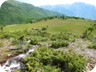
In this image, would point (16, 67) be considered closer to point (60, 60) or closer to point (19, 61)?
point (19, 61)

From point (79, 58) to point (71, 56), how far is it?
614 millimetres

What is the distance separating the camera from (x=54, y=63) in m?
20.5

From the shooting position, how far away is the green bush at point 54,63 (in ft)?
62.3

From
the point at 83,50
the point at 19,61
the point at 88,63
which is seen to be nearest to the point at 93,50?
the point at 83,50

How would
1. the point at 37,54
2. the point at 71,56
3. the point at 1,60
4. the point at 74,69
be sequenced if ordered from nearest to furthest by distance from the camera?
the point at 74,69 < the point at 71,56 < the point at 37,54 < the point at 1,60

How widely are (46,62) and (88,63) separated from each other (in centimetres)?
313

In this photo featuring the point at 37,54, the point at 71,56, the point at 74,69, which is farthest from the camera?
the point at 37,54

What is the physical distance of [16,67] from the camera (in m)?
21.5

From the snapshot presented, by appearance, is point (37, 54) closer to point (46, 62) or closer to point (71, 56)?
point (46, 62)

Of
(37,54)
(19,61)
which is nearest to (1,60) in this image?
(19,61)

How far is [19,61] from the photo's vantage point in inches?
899

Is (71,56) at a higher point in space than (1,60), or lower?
higher

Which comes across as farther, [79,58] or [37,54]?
[37,54]

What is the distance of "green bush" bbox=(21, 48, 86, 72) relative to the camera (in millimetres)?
18984
